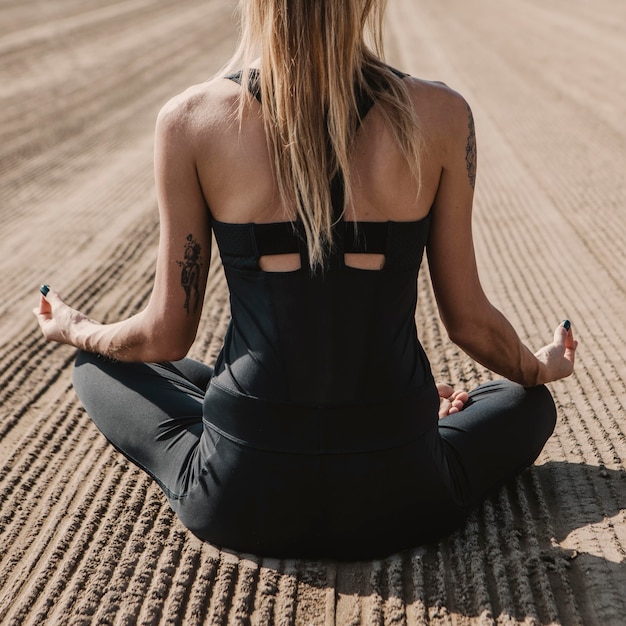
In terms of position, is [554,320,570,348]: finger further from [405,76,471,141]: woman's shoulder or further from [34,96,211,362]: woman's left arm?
[34,96,211,362]: woman's left arm

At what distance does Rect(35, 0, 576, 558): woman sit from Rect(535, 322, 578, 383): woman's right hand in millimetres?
129

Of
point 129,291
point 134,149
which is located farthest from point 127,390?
point 134,149

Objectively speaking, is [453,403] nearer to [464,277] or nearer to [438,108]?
[464,277]

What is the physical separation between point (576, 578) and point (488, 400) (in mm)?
534

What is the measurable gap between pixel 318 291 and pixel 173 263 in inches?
15.8

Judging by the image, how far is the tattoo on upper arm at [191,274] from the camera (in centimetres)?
218

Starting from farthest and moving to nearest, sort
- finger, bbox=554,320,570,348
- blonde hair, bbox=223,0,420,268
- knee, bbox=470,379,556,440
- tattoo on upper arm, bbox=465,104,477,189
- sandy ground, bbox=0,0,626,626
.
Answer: finger, bbox=554,320,570,348
knee, bbox=470,379,556,440
sandy ground, bbox=0,0,626,626
tattoo on upper arm, bbox=465,104,477,189
blonde hair, bbox=223,0,420,268

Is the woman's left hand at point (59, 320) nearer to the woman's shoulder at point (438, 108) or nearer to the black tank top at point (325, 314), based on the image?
the black tank top at point (325, 314)

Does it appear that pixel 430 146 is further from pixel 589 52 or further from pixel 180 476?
pixel 589 52

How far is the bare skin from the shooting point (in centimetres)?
198

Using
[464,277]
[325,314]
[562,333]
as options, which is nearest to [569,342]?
[562,333]

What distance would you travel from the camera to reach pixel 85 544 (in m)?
2.49

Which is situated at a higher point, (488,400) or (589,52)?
(488,400)

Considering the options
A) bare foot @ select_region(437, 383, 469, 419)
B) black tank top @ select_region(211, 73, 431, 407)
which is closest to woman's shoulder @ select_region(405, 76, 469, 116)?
black tank top @ select_region(211, 73, 431, 407)
